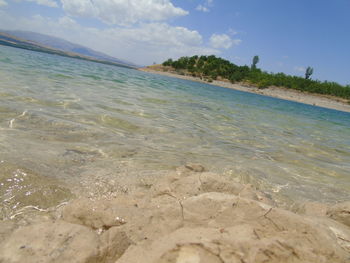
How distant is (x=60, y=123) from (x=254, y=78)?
6846cm

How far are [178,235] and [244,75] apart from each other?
72934 mm

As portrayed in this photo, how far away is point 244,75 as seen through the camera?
230 ft

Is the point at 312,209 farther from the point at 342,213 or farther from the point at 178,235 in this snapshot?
the point at 178,235

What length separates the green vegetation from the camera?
62000 millimetres

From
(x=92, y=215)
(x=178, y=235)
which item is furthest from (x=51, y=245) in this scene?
(x=178, y=235)

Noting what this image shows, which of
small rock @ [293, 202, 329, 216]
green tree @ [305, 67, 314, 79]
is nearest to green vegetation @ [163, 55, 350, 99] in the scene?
green tree @ [305, 67, 314, 79]

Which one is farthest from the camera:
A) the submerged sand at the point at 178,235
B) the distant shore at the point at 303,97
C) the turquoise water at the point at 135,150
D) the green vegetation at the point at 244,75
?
the green vegetation at the point at 244,75

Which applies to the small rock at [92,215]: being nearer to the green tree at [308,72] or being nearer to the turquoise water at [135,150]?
the turquoise water at [135,150]

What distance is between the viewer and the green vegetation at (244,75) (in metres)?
62.0

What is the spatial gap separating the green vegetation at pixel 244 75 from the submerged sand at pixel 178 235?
206 feet

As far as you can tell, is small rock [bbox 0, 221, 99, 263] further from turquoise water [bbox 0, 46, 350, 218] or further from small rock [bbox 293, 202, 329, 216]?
small rock [bbox 293, 202, 329, 216]

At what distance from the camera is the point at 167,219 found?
6.79 feet

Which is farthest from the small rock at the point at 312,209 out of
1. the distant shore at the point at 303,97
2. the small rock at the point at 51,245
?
the distant shore at the point at 303,97

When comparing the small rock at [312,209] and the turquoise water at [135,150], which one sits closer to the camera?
the small rock at [312,209]
